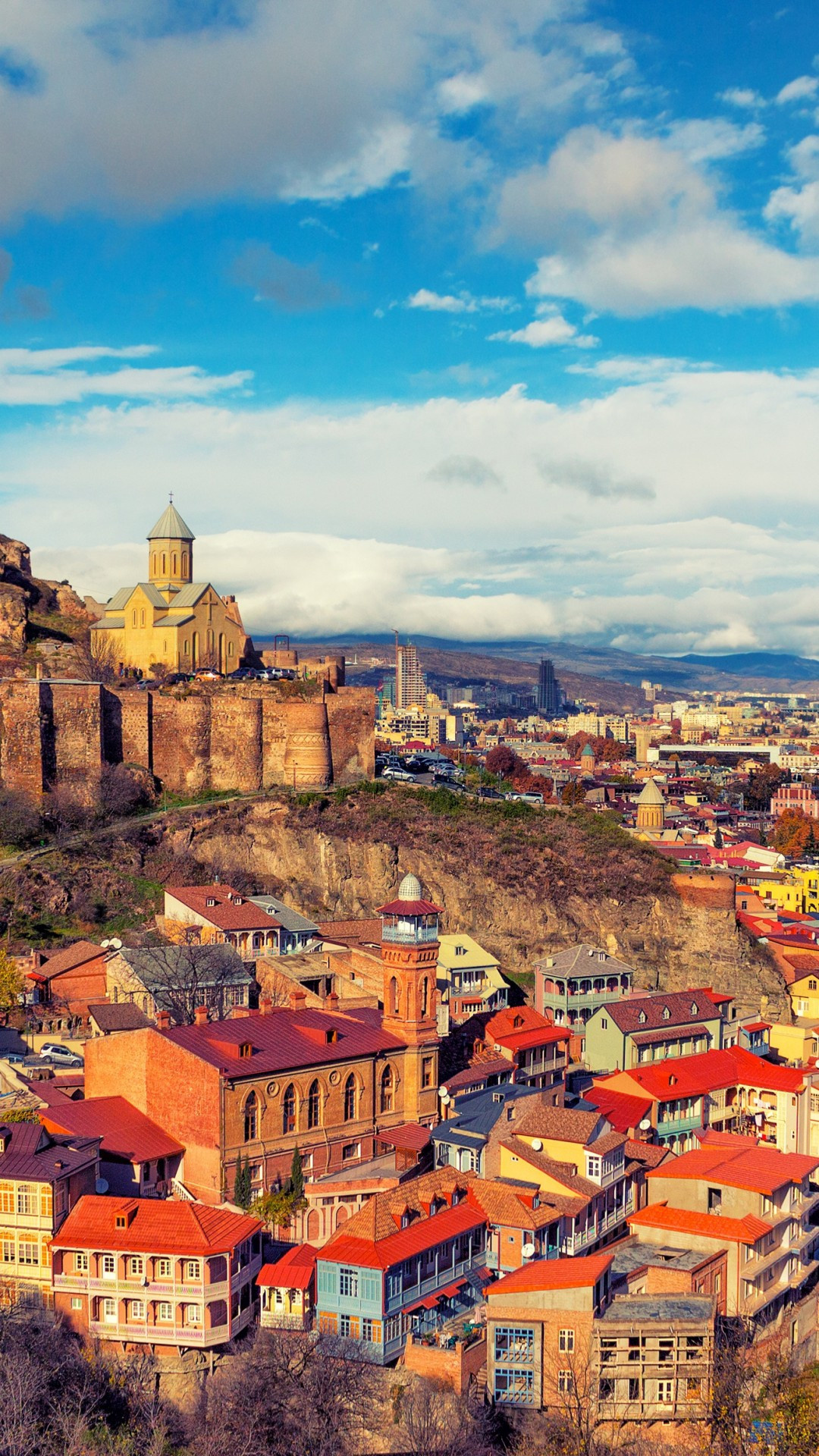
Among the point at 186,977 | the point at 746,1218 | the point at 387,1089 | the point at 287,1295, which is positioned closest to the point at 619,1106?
the point at 387,1089

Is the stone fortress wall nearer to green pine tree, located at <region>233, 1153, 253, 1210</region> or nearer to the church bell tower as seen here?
the church bell tower

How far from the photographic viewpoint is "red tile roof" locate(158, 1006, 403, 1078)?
3130 cm

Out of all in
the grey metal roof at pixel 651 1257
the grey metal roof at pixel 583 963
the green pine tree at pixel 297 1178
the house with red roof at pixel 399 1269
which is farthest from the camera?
the grey metal roof at pixel 583 963

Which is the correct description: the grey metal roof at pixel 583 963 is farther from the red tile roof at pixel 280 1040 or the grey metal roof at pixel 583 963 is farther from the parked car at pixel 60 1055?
the parked car at pixel 60 1055

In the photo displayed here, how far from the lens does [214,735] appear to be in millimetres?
58531

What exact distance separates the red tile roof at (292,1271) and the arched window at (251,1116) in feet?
12.1

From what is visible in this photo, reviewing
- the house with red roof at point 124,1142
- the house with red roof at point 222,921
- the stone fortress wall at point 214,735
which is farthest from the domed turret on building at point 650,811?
the house with red roof at point 124,1142

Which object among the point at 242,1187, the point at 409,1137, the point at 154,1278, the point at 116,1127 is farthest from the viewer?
the point at 409,1137

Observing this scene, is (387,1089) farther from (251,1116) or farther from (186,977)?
(186,977)

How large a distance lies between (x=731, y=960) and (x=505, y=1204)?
91.6ft

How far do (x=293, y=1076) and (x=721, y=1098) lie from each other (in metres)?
13.8

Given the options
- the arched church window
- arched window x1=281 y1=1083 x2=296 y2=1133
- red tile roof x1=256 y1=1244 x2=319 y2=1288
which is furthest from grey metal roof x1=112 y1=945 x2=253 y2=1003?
red tile roof x1=256 y1=1244 x2=319 y2=1288

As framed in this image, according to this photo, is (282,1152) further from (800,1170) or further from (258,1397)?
(800,1170)

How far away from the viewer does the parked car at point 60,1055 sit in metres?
37.2
